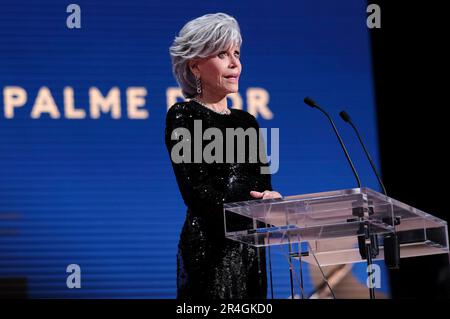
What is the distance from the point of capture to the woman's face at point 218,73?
4332 millimetres

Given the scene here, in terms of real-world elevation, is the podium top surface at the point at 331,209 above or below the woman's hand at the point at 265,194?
below

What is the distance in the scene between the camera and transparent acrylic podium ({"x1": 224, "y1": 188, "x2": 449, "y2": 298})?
11.4 ft

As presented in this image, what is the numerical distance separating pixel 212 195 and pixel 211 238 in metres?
0.20

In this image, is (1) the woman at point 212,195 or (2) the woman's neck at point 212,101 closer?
(1) the woman at point 212,195

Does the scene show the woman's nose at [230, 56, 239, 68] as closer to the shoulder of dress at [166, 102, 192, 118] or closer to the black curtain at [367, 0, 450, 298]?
the shoulder of dress at [166, 102, 192, 118]

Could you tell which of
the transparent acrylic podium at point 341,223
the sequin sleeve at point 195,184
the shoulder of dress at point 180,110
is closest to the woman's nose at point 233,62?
the shoulder of dress at point 180,110

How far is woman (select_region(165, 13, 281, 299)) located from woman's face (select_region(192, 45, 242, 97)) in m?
0.02

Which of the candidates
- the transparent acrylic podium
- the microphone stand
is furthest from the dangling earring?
the microphone stand

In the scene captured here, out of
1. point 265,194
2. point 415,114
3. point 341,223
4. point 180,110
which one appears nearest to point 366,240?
point 341,223

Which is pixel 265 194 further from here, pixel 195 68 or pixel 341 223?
pixel 195 68

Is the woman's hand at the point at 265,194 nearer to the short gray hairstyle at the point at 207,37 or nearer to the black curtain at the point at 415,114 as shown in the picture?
the short gray hairstyle at the point at 207,37

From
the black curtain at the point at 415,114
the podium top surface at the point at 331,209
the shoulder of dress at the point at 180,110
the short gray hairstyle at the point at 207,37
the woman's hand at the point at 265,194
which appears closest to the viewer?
the podium top surface at the point at 331,209

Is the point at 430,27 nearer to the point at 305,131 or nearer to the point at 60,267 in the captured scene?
the point at 305,131

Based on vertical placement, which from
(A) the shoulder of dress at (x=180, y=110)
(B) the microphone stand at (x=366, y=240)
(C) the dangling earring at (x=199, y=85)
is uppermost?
(C) the dangling earring at (x=199, y=85)
